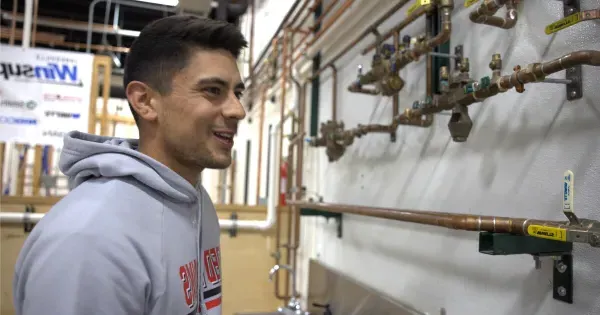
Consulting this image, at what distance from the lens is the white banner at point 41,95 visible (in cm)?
216

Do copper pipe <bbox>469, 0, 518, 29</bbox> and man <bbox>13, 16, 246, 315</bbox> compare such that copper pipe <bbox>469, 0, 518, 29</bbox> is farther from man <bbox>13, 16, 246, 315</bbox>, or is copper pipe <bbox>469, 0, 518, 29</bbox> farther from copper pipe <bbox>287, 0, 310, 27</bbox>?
copper pipe <bbox>287, 0, 310, 27</bbox>

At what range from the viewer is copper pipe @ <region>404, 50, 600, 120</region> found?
633mm

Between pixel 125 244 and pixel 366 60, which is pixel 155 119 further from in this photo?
pixel 366 60

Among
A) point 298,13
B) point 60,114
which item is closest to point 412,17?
point 298,13

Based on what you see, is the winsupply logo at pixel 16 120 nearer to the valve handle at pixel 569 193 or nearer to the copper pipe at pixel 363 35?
the copper pipe at pixel 363 35

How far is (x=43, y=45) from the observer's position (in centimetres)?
425

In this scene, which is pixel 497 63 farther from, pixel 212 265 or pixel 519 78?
pixel 212 265

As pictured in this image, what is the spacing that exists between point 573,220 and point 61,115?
2.33 meters

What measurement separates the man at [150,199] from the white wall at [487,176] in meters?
0.56

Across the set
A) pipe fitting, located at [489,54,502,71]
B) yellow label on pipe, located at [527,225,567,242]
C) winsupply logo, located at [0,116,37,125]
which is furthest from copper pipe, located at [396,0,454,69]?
winsupply logo, located at [0,116,37,125]

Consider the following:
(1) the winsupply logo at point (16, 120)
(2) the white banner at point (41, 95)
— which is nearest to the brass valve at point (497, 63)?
(2) the white banner at point (41, 95)

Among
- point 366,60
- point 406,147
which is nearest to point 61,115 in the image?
point 366,60

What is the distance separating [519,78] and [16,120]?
2.34m

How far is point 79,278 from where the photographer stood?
52cm
